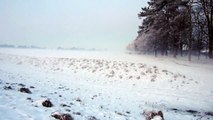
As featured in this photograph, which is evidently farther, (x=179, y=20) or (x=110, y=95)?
(x=179, y=20)

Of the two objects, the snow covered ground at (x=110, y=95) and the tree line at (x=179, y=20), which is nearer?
the snow covered ground at (x=110, y=95)

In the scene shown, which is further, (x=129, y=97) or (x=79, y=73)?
(x=79, y=73)

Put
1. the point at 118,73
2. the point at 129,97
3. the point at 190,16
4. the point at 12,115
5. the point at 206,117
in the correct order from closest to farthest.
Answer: the point at 12,115 → the point at 206,117 → the point at 129,97 → the point at 118,73 → the point at 190,16

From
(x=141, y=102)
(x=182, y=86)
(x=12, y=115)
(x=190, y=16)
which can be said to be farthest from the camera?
(x=190, y=16)

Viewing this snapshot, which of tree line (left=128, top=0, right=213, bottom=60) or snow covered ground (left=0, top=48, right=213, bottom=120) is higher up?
tree line (left=128, top=0, right=213, bottom=60)

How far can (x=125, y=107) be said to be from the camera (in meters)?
11.3

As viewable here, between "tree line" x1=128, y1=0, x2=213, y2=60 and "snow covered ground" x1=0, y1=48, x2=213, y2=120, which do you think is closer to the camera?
"snow covered ground" x1=0, y1=48, x2=213, y2=120

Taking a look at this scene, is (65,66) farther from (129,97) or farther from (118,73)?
(129,97)

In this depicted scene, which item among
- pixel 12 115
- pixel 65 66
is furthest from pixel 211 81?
pixel 12 115

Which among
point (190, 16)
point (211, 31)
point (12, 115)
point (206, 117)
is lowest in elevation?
point (206, 117)

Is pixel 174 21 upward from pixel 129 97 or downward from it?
upward

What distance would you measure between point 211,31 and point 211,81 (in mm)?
17430

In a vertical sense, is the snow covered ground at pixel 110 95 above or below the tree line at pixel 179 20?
below

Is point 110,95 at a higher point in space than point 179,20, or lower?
lower
